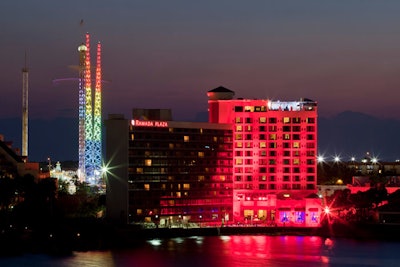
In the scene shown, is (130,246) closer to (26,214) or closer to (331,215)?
(26,214)

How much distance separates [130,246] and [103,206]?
15286mm

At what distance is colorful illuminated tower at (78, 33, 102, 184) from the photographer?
10269 centimetres

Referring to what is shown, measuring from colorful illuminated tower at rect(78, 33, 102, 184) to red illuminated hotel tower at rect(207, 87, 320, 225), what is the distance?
2037cm

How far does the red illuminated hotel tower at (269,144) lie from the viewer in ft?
280

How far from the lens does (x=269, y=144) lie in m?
86.2

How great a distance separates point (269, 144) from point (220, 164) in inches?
221

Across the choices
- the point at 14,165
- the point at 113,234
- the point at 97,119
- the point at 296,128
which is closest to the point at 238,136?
the point at 296,128

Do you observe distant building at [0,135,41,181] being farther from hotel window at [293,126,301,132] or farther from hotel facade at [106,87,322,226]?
hotel window at [293,126,301,132]

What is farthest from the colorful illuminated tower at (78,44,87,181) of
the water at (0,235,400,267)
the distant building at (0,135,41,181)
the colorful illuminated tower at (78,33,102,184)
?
the water at (0,235,400,267)

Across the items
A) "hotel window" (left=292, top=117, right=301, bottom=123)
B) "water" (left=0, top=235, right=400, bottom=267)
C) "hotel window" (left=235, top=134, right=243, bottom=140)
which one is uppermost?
"hotel window" (left=292, top=117, right=301, bottom=123)

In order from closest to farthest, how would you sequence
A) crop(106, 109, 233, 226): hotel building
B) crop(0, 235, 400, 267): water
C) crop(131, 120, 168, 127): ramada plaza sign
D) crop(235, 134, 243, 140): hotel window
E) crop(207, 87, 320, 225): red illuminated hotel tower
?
1. crop(0, 235, 400, 267): water
2. crop(106, 109, 233, 226): hotel building
3. crop(131, 120, 168, 127): ramada plaza sign
4. crop(235, 134, 243, 140): hotel window
5. crop(207, 87, 320, 225): red illuminated hotel tower

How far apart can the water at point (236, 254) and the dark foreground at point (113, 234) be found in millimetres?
1882

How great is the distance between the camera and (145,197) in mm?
77062

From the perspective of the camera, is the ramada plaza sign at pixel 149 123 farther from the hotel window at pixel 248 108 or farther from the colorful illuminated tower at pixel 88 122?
the colorful illuminated tower at pixel 88 122
